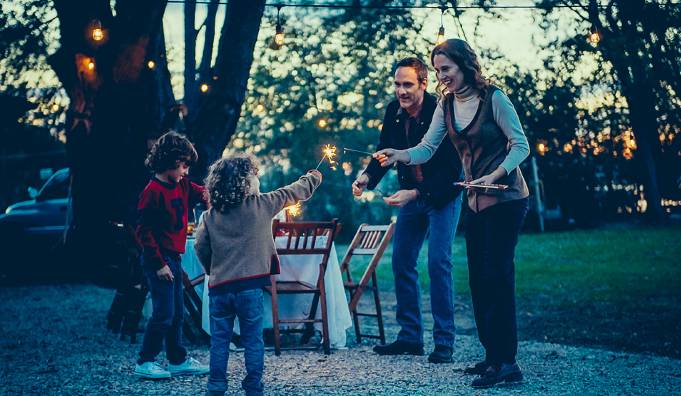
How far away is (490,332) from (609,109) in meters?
21.4

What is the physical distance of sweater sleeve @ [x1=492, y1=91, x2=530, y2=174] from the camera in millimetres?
3709

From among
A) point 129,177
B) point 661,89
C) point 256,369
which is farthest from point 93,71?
point 661,89

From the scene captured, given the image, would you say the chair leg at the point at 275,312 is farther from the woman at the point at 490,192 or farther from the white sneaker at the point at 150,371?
the woman at the point at 490,192

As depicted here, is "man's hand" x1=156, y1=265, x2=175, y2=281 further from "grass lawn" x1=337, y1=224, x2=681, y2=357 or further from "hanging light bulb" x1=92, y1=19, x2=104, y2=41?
"hanging light bulb" x1=92, y1=19, x2=104, y2=41

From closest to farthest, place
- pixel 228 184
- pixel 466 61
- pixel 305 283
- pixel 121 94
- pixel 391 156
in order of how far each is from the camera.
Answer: pixel 228 184 < pixel 466 61 < pixel 391 156 < pixel 305 283 < pixel 121 94

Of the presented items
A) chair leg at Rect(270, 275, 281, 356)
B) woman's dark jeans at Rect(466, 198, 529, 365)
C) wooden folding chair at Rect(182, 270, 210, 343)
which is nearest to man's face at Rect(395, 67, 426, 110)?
woman's dark jeans at Rect(466, 198, 529, 365)

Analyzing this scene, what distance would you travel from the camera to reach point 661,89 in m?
12.6

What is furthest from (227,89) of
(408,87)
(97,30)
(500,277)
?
(500,277)

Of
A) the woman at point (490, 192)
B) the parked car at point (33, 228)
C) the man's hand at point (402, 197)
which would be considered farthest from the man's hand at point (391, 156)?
the parked car at point (33, 228)

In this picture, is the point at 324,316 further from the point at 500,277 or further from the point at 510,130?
the point at 510,130

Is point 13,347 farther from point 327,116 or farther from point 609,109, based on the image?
point 609,109

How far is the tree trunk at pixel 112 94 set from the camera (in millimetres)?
8336

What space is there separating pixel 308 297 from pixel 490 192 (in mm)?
2302

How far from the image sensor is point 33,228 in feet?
45.8
